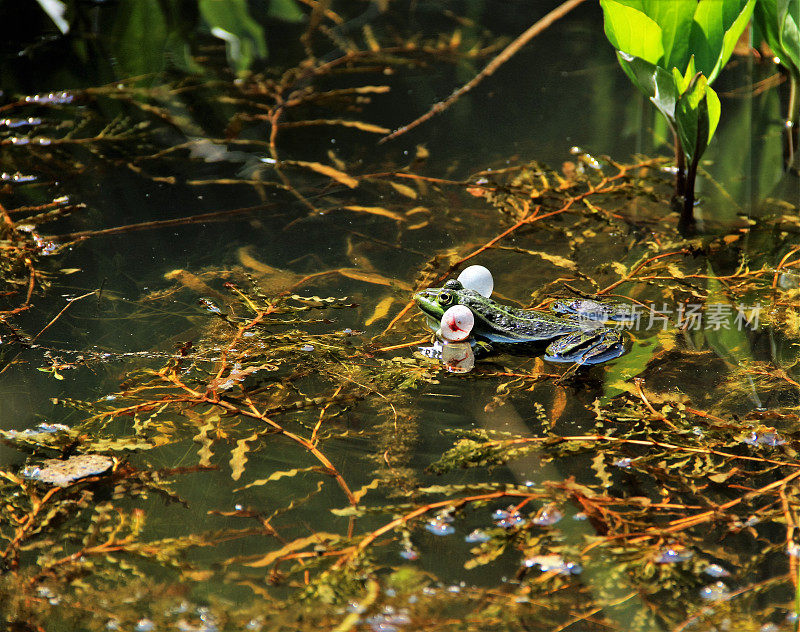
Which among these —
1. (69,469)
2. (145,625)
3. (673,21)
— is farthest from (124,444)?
(673,21)

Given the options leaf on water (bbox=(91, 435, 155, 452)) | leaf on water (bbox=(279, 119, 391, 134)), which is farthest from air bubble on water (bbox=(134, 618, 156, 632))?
leaf on water (bbox=(279, 119, 391, 134))

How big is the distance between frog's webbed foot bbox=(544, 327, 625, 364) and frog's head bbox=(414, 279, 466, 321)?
0.30 m

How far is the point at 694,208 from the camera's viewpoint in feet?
9.09

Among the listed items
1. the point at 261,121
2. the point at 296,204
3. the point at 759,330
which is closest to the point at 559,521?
the point at 759,330

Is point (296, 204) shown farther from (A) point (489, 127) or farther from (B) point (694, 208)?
(B) point (694, 208)

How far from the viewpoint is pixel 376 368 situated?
2006mm

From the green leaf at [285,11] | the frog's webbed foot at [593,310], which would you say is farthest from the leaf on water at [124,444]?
the green leaf at [285,11]

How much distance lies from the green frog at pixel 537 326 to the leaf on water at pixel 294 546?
72cm

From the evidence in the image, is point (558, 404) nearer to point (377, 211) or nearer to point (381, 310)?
point (381, 310)

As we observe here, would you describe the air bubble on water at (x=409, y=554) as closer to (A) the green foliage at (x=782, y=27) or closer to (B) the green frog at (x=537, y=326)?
(B) the green frog at (x=537, y=326)

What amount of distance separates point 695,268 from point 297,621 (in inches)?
66.1

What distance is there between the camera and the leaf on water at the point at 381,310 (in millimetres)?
2193

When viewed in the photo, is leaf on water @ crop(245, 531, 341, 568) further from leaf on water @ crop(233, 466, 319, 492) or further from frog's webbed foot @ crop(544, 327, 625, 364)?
frog's webbed foot @ crop(544, 327, 625, 364)

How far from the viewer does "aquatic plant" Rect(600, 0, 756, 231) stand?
7.80 feet
